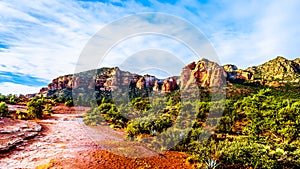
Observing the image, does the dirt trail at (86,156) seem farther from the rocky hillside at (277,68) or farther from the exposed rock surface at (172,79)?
the rocky hillside at (277,68)

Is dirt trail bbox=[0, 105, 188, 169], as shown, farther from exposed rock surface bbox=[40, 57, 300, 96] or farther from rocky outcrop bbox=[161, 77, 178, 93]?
rocky outcrop bbox=[161, 77, 178, 93]

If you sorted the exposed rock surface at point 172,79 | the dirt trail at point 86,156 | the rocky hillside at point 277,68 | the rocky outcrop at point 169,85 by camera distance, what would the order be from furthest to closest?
the rocky hillside at point 277,68 → the rocky outcrop at point 169,85 → the exposed rock surface at point 172,79 → the dirt trail at point 86,156

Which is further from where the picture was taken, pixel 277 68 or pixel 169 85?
pixel 277 68

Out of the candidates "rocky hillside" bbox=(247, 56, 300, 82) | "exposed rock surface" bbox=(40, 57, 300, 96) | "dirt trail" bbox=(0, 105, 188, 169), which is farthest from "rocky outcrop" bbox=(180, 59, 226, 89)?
"dirt trail" bbox=(0, 105, 188, 169)

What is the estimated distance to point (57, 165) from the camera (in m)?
7.96

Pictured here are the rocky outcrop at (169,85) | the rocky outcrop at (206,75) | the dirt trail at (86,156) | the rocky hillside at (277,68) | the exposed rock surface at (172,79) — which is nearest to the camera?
the dirt trail at (86,156)

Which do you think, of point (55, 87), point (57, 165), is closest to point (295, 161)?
point (57, 165)

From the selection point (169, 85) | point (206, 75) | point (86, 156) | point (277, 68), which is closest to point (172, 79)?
point (169, 85)

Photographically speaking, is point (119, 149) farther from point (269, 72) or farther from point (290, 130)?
point (269, 72)

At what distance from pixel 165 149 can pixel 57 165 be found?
4.76 meters

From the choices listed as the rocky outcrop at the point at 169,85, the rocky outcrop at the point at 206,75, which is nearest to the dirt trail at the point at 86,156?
the rocky outcrop at the point at 169,85

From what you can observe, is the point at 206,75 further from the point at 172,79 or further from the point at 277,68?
the point at 277,68

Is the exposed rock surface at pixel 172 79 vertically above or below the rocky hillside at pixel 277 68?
below

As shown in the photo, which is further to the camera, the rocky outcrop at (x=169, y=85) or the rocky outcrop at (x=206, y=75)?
the rocky outcrop at (x=206, y=75)
